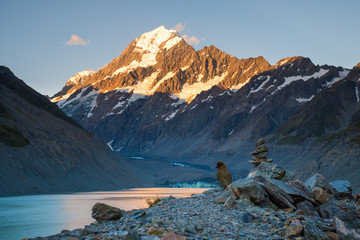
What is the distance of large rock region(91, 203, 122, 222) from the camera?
18.2 metres

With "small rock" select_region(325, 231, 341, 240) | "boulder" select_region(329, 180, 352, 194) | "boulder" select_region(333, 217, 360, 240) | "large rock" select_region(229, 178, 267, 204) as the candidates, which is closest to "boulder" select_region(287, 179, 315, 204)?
"large rock" select_region(229, 178, 267, 204)

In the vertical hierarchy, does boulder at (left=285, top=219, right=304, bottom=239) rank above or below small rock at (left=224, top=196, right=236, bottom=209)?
below

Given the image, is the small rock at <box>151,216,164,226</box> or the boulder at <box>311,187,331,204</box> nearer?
the small rock at <box>151,216,164,226</box>

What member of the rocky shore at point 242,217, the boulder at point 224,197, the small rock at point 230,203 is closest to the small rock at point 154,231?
the rocky shore at point 242,217

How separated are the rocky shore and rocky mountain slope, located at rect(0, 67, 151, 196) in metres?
65.3

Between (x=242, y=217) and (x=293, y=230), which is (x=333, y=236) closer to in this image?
(x=293, y=230)

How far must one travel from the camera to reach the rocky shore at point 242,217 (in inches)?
601

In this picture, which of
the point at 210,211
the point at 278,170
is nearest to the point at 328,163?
the point at 278,170

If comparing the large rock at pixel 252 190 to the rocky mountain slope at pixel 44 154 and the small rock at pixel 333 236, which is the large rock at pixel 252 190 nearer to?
the small rock at pixel 333 236

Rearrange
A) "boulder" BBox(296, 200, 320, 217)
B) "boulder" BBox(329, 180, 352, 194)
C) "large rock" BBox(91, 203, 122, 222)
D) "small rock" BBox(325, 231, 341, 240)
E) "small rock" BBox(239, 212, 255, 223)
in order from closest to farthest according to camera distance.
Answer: "small rock" BBox(325, 231, 341, 240), "small rock" BBox(239, 212, 255, 223), "large rock" BBox(91, 203, 122, 222), "boulder" BBox(296, 200, 320, 217), "boulder" BBox(329, 180, 352, 194)

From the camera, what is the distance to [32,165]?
91312mm

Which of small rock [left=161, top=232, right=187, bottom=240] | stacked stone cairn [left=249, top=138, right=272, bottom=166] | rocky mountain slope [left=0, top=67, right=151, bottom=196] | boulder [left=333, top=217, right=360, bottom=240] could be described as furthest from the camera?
rocky mountain slope [left=0, top=67, right=151, bottom=196]

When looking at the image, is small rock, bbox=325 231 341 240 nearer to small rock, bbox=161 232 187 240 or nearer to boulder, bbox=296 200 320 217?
boulder, bbox=296 200 320 217

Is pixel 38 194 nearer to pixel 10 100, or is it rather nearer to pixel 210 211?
pixel 10 100
